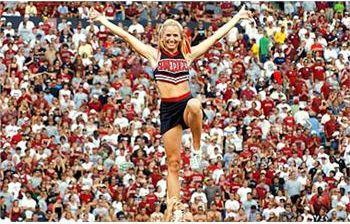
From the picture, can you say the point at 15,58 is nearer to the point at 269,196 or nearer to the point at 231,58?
the point at 231,58

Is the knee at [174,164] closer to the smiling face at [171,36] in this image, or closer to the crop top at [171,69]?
the crop top at [171,69]

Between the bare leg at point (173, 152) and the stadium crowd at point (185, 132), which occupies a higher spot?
the stadium crowd at point (185, 132)

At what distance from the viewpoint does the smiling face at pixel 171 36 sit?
40.0ft

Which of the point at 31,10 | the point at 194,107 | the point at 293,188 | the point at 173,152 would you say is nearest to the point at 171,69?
the point at 194,107

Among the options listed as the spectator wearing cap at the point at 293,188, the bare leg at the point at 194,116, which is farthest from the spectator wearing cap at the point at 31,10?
the bare leg at the point at 194,116

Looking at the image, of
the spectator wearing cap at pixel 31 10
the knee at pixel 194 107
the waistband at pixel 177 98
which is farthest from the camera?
the spectator wearing cap at pixel 31 10

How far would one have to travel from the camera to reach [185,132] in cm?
2306

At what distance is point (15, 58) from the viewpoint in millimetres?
26078

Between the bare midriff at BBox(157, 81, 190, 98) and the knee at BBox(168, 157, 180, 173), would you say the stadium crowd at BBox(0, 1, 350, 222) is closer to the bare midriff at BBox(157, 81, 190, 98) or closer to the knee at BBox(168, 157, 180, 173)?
the knee at BBox(168, 157, 180, 173)

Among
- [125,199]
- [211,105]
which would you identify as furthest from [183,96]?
[211,105]

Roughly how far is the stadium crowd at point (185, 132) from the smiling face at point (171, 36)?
22.3 feet

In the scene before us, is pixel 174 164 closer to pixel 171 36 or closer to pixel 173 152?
pixel 173 152

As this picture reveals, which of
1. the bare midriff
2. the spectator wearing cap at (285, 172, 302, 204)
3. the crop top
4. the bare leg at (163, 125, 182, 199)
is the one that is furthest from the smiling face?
the spectator wearing cap at (285, 172, 302, 204)

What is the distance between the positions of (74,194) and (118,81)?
4926 millimetres
